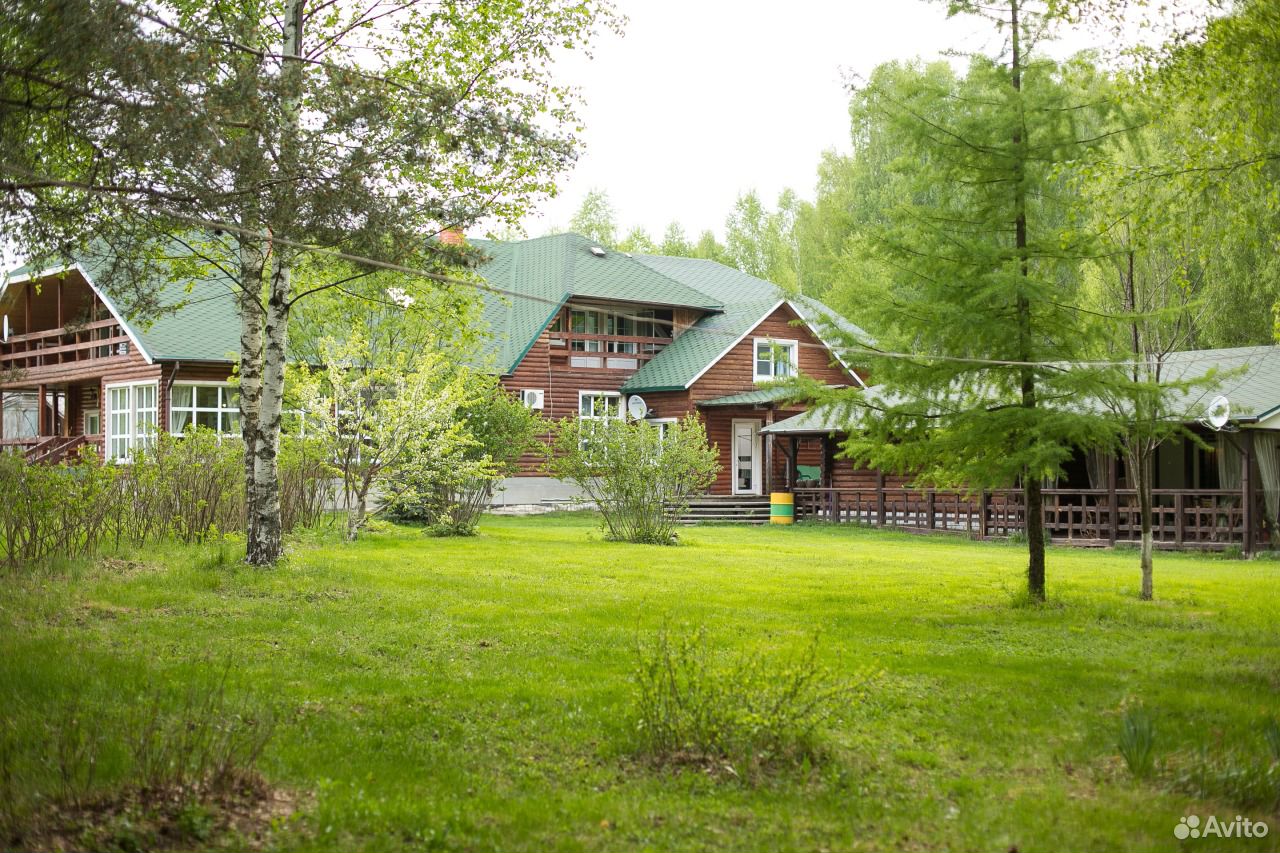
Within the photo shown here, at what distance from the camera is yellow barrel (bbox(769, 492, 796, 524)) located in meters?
29.4

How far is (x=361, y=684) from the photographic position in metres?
7.71

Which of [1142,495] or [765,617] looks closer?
[765,617]

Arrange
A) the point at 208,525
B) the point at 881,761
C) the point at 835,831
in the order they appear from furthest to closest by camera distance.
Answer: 1. the point at 208,525
2. the point at 881,761
3. the point at 835,831

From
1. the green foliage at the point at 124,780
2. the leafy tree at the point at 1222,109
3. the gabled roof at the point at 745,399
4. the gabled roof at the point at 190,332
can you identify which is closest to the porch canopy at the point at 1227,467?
the leafy tree at the point at 1222,109

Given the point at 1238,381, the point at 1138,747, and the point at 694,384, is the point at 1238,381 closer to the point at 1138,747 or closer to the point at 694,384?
the point at 694,384

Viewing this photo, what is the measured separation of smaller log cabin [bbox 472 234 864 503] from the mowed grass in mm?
17585

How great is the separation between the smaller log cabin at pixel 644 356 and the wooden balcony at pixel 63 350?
9.37 metres

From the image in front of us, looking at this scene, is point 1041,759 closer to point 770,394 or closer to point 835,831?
point 835,831

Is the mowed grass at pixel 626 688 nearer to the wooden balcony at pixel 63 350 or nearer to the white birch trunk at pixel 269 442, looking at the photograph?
the white birch trunk at pixel 269 442

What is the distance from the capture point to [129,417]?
93.8 feet

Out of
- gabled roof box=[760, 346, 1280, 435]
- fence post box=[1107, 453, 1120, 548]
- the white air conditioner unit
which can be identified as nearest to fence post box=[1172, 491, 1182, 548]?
fence post box=[1107, 453, 1120, 548]

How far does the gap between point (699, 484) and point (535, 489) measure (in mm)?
11016

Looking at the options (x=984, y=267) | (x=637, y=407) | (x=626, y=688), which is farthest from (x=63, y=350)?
(x=626, y=688)

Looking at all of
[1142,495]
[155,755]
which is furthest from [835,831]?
[1142,495]
